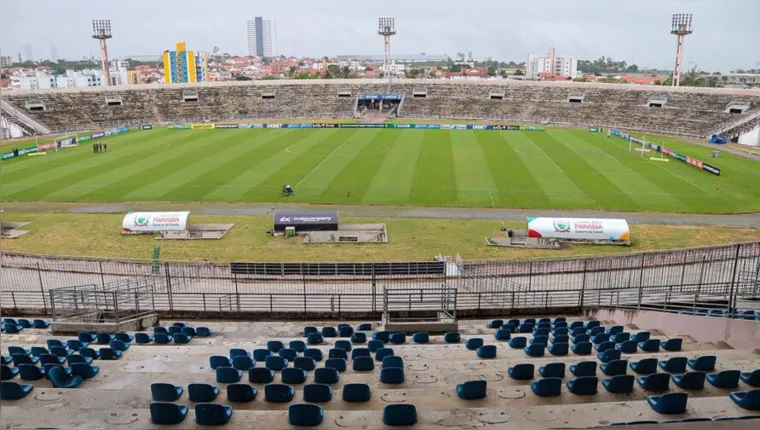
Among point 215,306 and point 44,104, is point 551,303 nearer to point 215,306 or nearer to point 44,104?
point 215,306

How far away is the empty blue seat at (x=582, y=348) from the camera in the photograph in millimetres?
12484

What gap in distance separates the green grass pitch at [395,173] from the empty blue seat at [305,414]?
28339 mm

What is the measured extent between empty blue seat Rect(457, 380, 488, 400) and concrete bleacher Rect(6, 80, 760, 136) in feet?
214

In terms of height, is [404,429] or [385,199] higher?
[404,429]

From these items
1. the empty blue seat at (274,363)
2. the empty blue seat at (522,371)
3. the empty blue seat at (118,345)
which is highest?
the empty blue seat at (522,371)

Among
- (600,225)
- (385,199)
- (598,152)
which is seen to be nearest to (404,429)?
(600,225)

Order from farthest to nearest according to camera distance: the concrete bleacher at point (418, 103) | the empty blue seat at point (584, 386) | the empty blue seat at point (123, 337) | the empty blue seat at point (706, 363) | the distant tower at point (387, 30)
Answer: the distant tower at point (387, 30) < the concrete bleacher at point (418, 103) < the empty blue seat at point (123, 337) < the empty blue seat at point (706, 363) < the empty blue seat at point (584, 386)

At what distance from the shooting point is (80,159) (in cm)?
5109

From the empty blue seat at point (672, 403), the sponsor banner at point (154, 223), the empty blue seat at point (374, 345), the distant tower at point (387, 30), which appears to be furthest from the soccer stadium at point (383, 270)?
the distant tower at point (387, 30)

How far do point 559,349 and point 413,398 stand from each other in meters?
4.56

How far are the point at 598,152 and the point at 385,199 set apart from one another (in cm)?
2514

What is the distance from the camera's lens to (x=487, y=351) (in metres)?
12.4

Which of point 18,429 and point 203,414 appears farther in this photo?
point 203,414

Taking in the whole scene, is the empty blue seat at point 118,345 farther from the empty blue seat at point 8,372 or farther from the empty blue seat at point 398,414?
the empty blue seat at point 398,414
